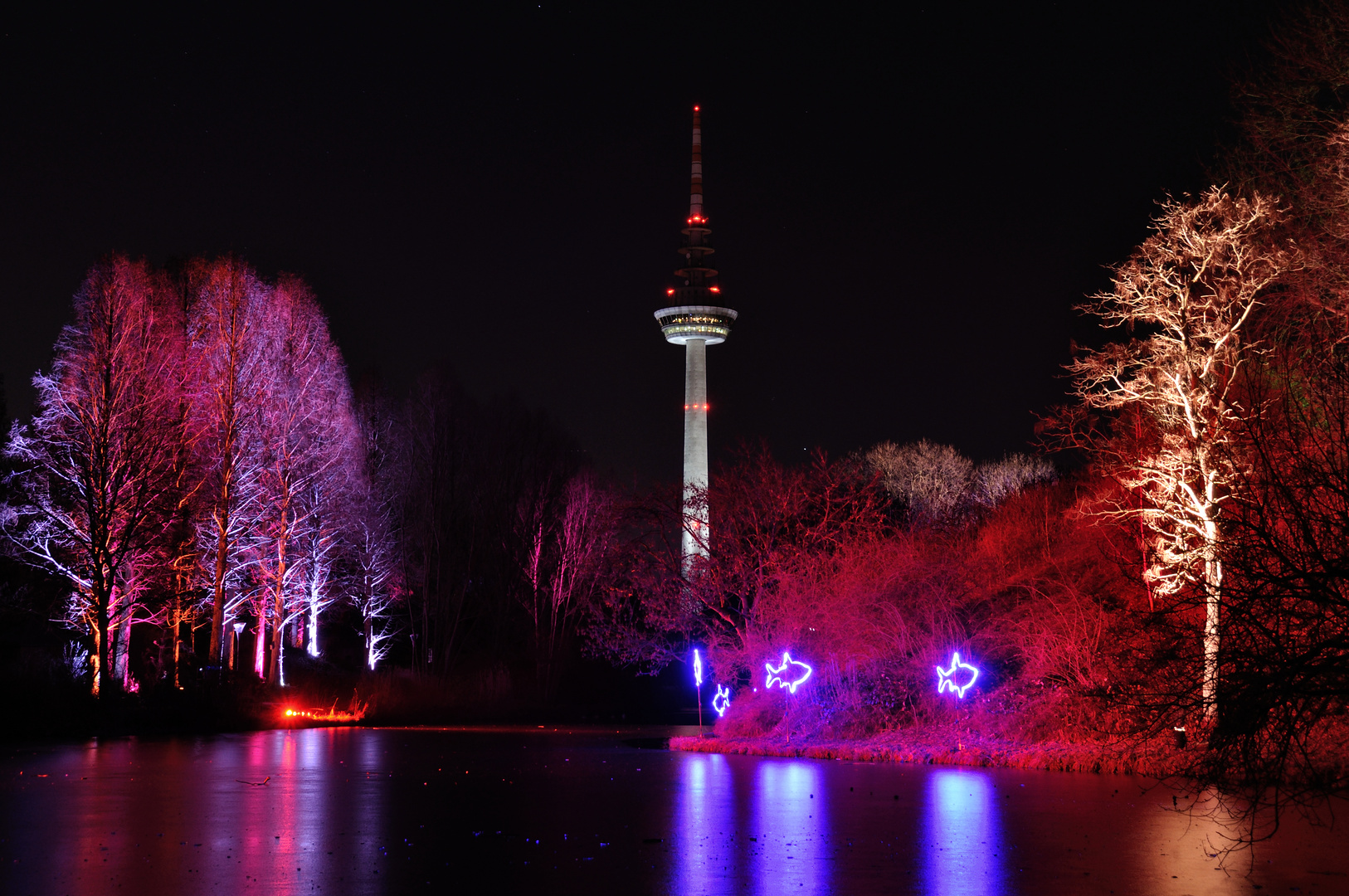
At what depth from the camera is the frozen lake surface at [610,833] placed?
8900mm

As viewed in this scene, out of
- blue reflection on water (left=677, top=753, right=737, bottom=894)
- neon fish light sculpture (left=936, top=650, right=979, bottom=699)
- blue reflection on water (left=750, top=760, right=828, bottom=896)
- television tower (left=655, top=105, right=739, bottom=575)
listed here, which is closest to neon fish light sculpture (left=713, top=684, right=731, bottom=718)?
neon fish light sculpture (left=936, top=650, right=979, bottom=699)

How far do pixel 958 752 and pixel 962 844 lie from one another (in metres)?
9.76

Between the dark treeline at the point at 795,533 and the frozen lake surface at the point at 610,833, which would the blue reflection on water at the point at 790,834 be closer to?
the frozen lake surface at the point at 610,833

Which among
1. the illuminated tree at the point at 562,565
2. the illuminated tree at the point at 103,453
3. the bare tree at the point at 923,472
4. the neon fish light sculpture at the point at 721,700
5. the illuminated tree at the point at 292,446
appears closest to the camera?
the neon fish light sculpture at the point at 721,700

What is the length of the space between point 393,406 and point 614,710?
16.2m

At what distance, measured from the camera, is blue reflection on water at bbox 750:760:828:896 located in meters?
8.94

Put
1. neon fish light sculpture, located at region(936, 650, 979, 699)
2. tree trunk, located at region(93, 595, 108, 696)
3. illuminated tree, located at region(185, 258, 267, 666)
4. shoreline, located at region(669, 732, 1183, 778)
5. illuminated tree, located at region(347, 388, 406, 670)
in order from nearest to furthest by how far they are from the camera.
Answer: shoreline, located at region(669, 732, 1183, 778) < neon fish light sculpture, located at region(936, 650, 979, 699) < tree trunk, located at region(93, 595, 108, 696) < illuminated tree, located at region(185, 258, 267, 666) < illuminated tree, located at region(347, 388, 406, 670)

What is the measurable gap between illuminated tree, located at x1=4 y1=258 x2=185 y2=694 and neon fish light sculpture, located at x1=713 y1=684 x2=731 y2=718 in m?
14.2

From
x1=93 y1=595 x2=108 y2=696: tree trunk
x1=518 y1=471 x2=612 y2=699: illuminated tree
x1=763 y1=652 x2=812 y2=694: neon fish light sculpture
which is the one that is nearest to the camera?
x1=763 y1=652 x2=812 y2=694: neon fish light sculpture

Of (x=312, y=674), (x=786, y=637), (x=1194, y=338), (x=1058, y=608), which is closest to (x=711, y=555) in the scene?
(x=786, y=637)

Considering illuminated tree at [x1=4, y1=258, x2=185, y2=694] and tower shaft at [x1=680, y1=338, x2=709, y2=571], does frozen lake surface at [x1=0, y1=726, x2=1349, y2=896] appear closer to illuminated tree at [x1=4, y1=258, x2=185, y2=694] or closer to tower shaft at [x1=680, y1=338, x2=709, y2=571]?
illuminated tree at [x1=4, y1=258, x2=185, y2=694]

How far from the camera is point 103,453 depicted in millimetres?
28609

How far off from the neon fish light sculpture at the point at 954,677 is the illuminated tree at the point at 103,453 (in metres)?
19.0

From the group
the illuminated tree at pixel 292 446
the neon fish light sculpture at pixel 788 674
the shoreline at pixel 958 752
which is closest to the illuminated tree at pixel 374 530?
the illuminated tree at pixel 292 446
